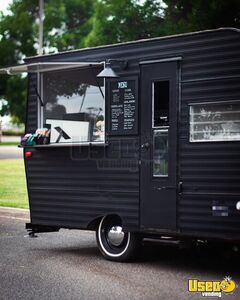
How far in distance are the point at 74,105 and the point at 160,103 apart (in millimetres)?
1593

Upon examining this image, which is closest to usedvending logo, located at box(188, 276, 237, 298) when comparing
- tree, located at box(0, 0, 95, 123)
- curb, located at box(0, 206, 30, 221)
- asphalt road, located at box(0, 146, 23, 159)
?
curb, located at box(0, 206, 30, 221)

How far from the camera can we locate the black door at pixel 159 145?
8.55 metres

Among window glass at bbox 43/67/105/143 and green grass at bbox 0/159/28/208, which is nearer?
window glass at bbox 43/67/105/143

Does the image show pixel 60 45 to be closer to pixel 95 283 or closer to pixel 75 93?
pixel 75 93

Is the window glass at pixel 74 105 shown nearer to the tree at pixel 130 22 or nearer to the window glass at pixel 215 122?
the window glass at pixel 215 122

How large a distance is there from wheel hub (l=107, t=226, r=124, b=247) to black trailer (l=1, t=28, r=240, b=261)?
0.01m

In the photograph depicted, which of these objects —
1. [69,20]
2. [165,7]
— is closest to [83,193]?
[165,7]

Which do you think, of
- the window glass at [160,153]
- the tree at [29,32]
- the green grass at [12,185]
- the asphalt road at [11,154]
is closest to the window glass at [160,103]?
the window glass at [160,153]

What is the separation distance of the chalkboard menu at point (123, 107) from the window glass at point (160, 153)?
1.17 ft

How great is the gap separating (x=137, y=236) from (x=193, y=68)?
2.44m

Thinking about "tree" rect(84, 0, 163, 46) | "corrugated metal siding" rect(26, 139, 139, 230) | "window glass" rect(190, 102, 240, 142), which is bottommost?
"corrugated metal siding" rect(26, 139, 139, 230)

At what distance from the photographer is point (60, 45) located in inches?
1586

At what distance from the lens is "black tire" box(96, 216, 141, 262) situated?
9133 mm

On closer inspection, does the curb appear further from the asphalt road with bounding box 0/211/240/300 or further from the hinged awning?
the hinged awning
